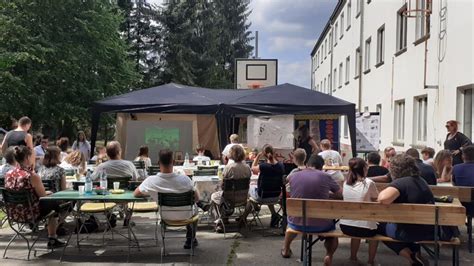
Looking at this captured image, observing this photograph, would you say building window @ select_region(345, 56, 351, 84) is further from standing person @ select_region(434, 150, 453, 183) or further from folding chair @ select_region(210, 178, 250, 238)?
folding chair @ select_region(210, 178, 250, 238)

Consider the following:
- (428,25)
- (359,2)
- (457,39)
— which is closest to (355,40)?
(359,2)

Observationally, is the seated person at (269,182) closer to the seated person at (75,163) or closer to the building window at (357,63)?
the seated person at (75,163)

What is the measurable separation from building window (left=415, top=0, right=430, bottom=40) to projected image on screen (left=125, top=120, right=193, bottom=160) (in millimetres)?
6804

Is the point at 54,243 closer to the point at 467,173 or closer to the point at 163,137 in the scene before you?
the point at 467,173

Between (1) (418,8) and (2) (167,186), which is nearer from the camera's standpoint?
(2) (167,186)

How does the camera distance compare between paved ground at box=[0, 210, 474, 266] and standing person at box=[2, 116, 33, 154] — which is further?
standing person at box=[2, 116, 33, 154]

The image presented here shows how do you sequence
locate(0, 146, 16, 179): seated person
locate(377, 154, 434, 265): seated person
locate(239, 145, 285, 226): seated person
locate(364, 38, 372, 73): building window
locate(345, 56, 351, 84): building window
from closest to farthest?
locate(377, 154, 434, 265): seated person → locate(0, 146, 16, 179): seated person → locate(239, 145, 285, 226): seated person → locate(364, 38, 372, 73): building window → locate(345, 56, 351, 84): building window

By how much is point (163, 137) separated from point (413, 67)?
7.18 metres

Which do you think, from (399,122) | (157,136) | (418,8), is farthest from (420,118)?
(157,136)

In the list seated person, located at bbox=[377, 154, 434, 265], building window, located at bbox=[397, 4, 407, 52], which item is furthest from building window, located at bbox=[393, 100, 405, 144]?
seated person, located at bbox=[377, 154, 434, 265]

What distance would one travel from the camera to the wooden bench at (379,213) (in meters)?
4.47

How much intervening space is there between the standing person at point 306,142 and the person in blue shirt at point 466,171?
5.86 metres

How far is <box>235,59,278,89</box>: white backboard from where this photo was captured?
19.2 metres

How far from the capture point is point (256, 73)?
19.4 metres
